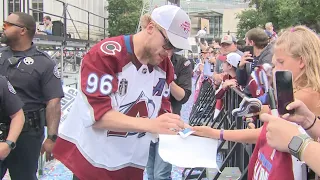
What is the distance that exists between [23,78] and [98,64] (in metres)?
1.77

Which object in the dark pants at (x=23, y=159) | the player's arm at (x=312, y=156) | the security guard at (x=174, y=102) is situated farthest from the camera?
the security guard at (x=174, y=102)

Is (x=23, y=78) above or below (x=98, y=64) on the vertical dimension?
below

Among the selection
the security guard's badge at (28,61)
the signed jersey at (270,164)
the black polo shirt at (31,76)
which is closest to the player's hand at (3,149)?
the black polo shirt at (31,76)

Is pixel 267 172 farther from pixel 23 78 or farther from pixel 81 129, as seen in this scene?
pixel 23 78

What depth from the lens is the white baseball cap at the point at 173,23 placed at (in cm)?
223

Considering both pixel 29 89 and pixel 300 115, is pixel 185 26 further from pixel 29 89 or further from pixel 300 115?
pixel 29 89

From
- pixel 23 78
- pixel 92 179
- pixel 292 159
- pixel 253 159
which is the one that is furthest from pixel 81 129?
pixel 23 78

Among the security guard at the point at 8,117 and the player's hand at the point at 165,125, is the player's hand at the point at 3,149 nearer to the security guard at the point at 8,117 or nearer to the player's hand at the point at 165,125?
the security guard at the point at 8,117

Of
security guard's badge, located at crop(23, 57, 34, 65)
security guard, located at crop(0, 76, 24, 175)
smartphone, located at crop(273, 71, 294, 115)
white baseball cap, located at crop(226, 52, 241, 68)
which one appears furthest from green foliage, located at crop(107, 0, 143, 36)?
smartphone, located at crop(273, 71, 294, 115)

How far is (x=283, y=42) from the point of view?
2107mm

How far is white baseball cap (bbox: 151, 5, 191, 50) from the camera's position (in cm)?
223

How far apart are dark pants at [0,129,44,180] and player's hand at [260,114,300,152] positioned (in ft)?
8.50

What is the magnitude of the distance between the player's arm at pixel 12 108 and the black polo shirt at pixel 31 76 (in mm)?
457

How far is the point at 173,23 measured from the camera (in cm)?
224
